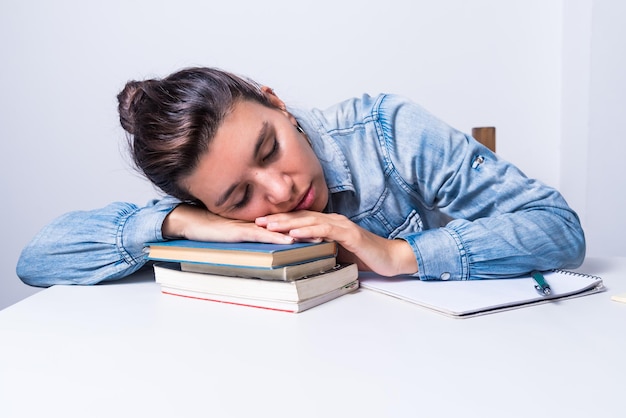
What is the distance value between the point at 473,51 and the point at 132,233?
3.95 feet

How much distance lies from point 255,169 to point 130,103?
0.31 m

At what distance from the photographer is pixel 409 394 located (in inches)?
20.1

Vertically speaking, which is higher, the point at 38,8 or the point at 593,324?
the point at 38,8

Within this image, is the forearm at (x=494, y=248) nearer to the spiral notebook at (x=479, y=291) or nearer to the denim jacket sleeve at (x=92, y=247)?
the spiral notebook at (x=479, y=291)

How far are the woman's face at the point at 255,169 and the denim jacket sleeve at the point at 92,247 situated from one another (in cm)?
15

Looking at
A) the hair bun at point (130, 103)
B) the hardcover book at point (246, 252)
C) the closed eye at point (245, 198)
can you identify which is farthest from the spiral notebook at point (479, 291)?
the hair bun at point (130, 103)

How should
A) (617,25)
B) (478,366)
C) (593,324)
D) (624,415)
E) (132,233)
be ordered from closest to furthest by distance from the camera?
(624,415)
(478,366)
(593,324)
(132,233)
(617,25)

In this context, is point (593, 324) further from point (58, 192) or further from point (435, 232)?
point (58, 192)

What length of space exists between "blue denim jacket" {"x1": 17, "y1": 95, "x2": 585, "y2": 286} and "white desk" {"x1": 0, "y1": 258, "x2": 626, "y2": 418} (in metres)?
0.14

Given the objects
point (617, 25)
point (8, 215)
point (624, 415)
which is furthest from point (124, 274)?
point (617, 25)

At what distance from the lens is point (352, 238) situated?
0.91 m

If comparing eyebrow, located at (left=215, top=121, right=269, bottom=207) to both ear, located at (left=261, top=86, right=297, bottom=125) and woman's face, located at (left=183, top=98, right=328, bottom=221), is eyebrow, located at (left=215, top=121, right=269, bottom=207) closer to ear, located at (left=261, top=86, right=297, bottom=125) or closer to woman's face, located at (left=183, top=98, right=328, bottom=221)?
woman's face, located at (left=183, top=98, right=328, bottom=221)

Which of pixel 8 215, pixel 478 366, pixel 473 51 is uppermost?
pixel 473 51

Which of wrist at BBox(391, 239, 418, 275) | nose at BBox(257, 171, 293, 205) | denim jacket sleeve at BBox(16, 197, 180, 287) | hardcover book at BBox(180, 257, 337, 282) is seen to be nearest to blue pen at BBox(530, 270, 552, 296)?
wrist at BBox(391, 239, 418, 275)
